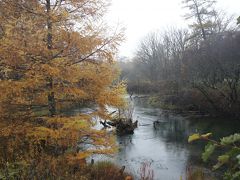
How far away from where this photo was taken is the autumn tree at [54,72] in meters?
7.58

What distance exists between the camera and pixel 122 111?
20578mm

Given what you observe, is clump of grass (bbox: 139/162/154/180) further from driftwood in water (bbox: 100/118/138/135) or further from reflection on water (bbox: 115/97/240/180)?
driftwood in water (bbox: 100/118/138/135)

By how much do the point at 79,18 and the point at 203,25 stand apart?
26.6 m

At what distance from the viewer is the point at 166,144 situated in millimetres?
16219

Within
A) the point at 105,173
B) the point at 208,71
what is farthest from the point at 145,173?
the point at 208,71

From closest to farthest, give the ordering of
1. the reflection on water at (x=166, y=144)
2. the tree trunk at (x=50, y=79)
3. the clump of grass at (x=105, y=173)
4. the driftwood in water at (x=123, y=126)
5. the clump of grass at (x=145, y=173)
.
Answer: the clump of grass at (x=145, y=173), the tree trunk at (x=50, y=79), the clump of grass at (x=105, y=173), the reflection on water at (x=166, y=144), the driftwood in water at (x=123, y=126)

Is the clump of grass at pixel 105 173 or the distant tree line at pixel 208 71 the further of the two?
the distant tree line at pixel 208 71

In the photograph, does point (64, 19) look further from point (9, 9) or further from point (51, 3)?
point (9, 9)

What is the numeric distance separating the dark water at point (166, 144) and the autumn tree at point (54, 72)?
3903mm

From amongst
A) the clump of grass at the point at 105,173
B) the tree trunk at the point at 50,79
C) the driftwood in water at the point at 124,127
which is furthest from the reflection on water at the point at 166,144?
the tree trunk at the point at 50,79

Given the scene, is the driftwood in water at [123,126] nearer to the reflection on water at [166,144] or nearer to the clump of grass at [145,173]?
the reflection on water at [166,144]

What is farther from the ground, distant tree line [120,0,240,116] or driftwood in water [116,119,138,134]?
distant tree line [120,0,240,116]

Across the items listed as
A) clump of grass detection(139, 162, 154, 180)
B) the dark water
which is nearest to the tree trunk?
clump of grass detection(139, 162, 154, 180)

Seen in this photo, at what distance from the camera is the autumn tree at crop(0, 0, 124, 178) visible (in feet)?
24.9
